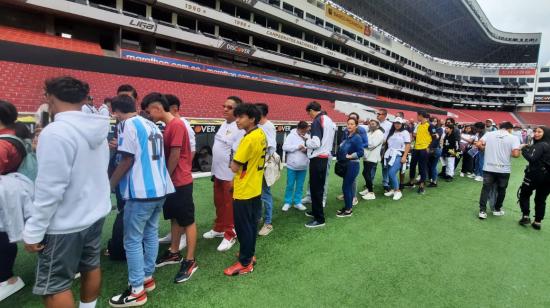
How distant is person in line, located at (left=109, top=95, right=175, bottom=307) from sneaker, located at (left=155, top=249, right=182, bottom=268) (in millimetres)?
517

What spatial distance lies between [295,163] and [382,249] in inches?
70.5

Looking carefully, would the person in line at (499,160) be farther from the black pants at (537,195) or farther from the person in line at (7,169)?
the person in line at (7,169)

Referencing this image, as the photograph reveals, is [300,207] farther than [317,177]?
Yes

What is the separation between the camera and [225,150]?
3277mm

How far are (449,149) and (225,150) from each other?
6.55 metres

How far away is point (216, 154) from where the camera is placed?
330 centimetres

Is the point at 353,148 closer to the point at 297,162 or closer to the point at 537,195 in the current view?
the point at 297,162

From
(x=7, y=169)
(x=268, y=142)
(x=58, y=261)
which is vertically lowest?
(x=58, y=261)

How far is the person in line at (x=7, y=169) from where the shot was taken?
1.95 metres

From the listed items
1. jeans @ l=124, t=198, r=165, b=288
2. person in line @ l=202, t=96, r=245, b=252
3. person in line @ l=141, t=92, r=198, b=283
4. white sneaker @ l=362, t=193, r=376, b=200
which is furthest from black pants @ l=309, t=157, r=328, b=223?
jeans @ l=124, t=198, r=165, b=288

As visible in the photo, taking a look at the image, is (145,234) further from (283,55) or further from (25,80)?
(283,55)

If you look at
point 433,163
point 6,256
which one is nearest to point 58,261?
point 6,256

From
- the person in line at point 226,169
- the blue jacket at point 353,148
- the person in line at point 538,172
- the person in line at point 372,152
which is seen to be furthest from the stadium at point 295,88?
the blue jacket at point 353,148

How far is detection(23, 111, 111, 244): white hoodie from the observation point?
1.45 metres
